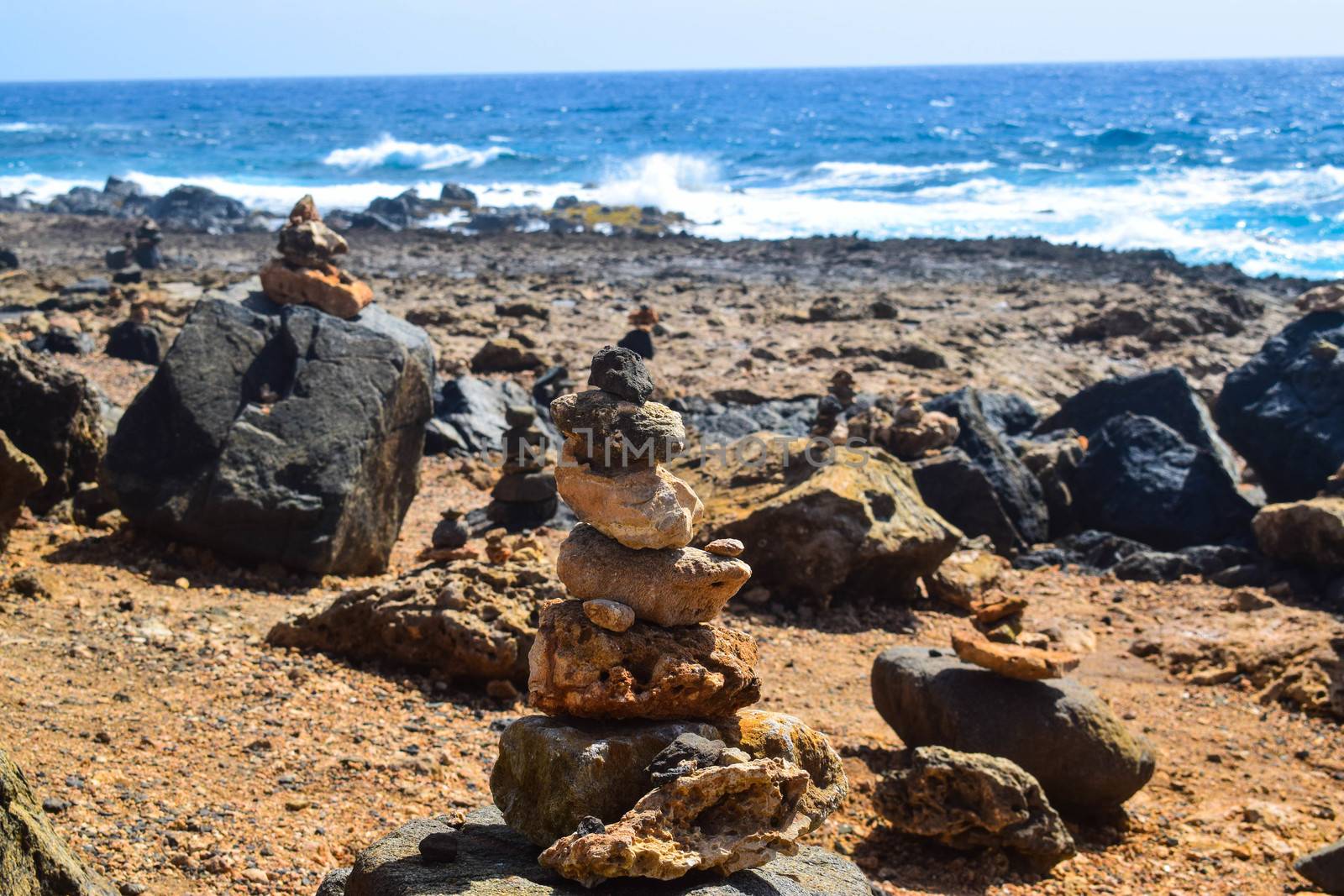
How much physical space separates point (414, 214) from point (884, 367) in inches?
1093

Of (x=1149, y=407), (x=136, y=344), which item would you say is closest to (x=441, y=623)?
(x=1149, y=407)

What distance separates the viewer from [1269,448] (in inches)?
551

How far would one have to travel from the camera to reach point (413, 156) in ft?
235

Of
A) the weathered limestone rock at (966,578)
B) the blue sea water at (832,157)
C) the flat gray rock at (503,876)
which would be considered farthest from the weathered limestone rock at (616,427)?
the blue sea water at (832,157)

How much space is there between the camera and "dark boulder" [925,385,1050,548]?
1294 cm

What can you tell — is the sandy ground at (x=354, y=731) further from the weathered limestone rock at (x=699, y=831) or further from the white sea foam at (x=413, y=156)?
the white sea foam at (x=413, y=156)

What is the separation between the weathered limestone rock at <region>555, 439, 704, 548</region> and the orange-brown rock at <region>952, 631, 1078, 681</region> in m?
2.92

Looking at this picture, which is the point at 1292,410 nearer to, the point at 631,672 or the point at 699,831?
the point at 631,672

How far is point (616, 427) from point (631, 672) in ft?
3.08

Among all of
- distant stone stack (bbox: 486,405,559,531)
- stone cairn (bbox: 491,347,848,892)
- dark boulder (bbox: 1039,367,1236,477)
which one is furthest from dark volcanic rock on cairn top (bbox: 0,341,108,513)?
dark boulder (bbox: 1039,367,1236,477)

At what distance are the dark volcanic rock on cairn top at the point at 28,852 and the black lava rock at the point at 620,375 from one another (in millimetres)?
2343

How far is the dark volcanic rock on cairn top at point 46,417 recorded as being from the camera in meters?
9.76

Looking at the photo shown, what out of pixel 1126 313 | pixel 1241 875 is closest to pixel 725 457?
pixel 1241 875

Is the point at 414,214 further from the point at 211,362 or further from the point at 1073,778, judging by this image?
the point at 1073,778
